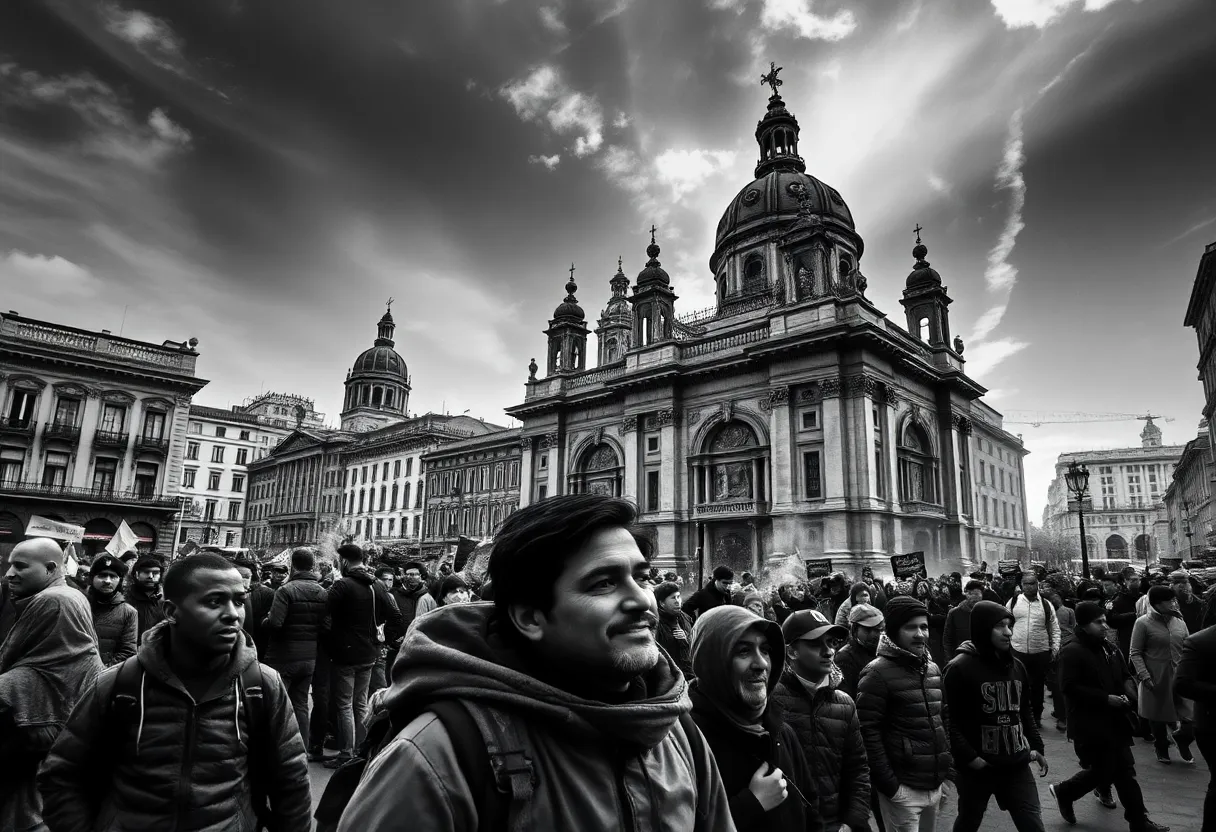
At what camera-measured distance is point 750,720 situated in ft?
10.7

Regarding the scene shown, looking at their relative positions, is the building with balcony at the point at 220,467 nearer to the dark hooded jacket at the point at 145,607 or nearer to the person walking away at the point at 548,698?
the dark hooded jacket at the point at 145,607

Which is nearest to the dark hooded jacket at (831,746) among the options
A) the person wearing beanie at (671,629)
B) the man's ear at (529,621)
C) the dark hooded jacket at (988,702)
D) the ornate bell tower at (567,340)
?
the dark hooded jacket at (988,702)

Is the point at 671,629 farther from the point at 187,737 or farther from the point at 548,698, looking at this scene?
the point at 548,698

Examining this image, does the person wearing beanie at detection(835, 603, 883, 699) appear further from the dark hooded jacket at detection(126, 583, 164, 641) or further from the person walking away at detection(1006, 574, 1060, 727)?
the dark hooded jacket at detection(126, 583, 164, 641)

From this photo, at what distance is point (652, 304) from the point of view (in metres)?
39.6

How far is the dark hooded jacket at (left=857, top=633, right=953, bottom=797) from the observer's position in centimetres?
488

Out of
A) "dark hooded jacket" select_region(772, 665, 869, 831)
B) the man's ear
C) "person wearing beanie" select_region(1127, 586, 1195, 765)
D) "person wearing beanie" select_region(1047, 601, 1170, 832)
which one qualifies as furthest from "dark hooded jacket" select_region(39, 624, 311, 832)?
"person wearing beanie" select_region(1127, 586, 1195, 765)

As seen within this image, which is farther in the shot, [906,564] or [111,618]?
[906,564]

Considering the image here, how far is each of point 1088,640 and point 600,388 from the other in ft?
108

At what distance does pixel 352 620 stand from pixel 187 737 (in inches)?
211

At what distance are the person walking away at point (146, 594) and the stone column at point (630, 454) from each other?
94.6ft

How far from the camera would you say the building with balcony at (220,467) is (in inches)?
2926

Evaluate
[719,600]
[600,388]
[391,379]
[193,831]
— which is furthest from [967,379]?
[391,379]

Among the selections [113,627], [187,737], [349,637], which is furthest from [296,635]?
[187,737]
